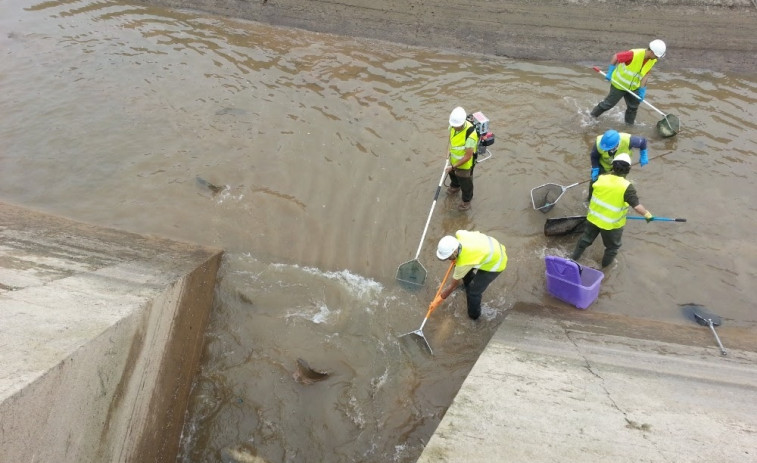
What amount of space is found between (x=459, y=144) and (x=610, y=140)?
191 centimetres

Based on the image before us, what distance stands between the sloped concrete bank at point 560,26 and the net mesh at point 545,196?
4.30 meters

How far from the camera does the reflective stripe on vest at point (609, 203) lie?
5.04 meters

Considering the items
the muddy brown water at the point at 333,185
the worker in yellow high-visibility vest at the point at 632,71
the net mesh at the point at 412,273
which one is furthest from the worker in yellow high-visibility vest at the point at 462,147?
the worker in yellow high-visibility vest at the point at 632,71

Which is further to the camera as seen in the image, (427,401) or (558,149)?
(558,149)

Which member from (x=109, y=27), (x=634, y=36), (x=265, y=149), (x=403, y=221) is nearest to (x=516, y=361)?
(x=403, y=221)

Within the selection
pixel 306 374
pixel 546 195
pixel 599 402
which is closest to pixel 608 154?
pixel 546 195

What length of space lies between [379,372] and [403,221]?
2411mm

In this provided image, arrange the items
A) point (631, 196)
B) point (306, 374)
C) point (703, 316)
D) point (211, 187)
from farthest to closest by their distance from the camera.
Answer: point (211, 187), point (703, 316), point (631, 196), point (306, 374)

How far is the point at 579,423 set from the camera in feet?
10.9

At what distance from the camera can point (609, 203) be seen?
5.14 meters

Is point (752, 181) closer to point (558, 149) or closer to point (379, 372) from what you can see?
point (558, 149)

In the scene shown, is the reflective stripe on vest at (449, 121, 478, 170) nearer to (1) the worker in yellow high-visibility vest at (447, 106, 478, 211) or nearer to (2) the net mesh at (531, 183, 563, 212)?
(1) the worker in yellow high-visibility vest at (447, 106, 478, 211)

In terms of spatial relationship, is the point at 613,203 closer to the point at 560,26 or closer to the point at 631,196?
the point at 631,196

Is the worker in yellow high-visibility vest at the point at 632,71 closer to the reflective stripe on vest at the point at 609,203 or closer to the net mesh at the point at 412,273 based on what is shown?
the reflective stripe on vest at the point at 609,203
